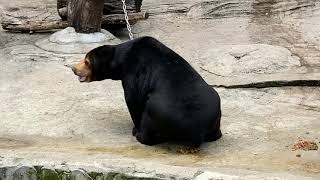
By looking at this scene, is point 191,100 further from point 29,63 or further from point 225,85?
point 29,63

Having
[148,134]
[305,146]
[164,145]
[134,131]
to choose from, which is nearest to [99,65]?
[134,131]

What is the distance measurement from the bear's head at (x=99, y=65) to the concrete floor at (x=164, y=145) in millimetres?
478

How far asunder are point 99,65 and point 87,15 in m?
2.78

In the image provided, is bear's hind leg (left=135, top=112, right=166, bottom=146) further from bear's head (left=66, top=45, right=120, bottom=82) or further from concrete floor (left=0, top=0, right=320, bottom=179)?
bear's head (left=66, top=45, right=120, bottom=82)

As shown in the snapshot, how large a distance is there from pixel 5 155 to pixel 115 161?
2.70 ft

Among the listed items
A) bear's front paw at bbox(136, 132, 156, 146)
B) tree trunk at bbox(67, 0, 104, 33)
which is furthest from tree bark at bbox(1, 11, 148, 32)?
bear's front paw at bbox(136, 132, 156, 146)

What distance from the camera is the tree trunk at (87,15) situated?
26.6ft

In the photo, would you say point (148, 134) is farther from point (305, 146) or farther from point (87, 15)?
point (87, 15)

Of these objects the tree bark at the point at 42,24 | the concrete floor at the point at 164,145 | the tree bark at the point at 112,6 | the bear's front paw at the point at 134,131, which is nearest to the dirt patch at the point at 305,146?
the concrete floor at the point at 164,145

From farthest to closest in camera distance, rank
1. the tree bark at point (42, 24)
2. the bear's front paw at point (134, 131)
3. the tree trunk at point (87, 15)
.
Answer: the tree bark at point (42, 24), the tree trunk at point (87, 15), the bear's front paw at point (134, 131)

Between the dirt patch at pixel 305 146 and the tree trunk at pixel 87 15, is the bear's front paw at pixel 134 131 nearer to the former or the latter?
the dirt patch at pixel 305 146

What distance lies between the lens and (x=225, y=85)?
669cm

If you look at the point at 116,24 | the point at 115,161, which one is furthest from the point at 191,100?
the point at 116,24

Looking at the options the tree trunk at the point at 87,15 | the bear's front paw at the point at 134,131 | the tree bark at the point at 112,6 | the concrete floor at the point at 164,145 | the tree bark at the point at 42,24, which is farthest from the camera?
the tree bark at the point at 112,6
